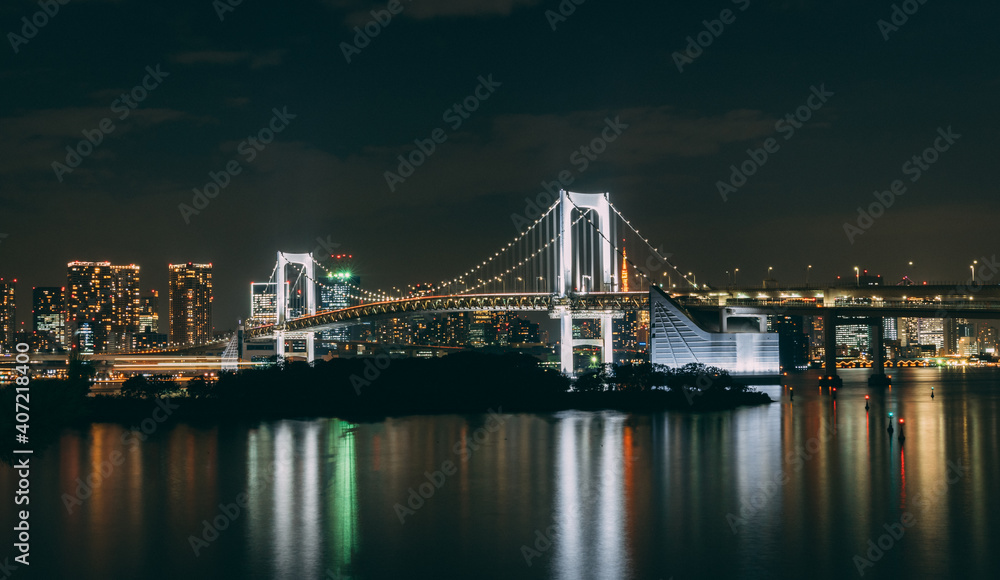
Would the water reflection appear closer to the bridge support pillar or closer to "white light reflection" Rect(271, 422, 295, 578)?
"white light reflection" Rect(271, 422, 295, 578)

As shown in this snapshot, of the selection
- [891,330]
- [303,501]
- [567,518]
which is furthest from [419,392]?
[891,330]

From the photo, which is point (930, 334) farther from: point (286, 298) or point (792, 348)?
point (286, 298)

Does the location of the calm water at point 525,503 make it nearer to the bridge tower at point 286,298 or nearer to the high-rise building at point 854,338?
the bridge tower at point 286,298

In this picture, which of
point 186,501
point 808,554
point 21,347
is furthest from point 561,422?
point 21,347

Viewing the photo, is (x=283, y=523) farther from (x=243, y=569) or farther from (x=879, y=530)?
(x=879, y=530)

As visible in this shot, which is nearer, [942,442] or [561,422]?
[942,442]
